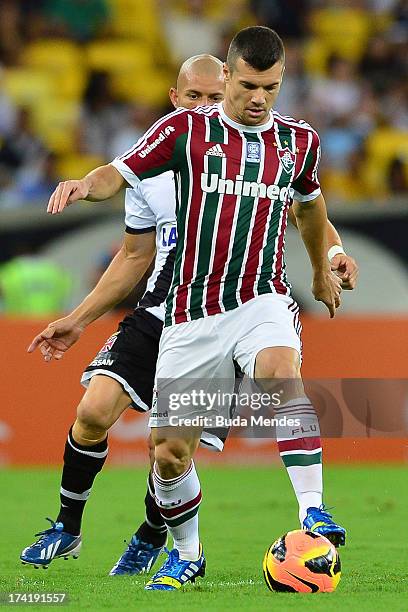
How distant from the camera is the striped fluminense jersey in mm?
5559

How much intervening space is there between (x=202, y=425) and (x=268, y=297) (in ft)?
2.09

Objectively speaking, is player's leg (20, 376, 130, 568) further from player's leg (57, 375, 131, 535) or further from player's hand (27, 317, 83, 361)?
player's hand (27, 317, 83, 361)

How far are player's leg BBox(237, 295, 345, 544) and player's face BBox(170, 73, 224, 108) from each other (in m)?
1.53

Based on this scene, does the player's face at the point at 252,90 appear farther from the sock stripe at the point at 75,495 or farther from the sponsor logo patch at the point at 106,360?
the sock stripe at the point at 75,495

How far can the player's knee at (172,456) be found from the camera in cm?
569

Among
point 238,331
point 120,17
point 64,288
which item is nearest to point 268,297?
point 238,331

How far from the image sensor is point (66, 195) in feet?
16.6

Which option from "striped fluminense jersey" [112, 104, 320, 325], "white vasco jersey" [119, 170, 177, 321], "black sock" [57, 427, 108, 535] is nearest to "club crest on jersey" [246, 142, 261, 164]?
"striped fluminense jersey" [112, 104, 320, 325]

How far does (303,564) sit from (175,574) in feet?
2.45

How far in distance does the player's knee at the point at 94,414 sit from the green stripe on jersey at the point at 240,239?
0.92 m

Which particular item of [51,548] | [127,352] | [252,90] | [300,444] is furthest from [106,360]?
[252,90]

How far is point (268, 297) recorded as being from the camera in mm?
5637

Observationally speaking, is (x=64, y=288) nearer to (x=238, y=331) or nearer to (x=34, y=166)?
(x=34, y=166)

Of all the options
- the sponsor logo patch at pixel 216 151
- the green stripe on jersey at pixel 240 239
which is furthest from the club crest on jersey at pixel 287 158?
the sponsor logo patch at pixel 216 151
